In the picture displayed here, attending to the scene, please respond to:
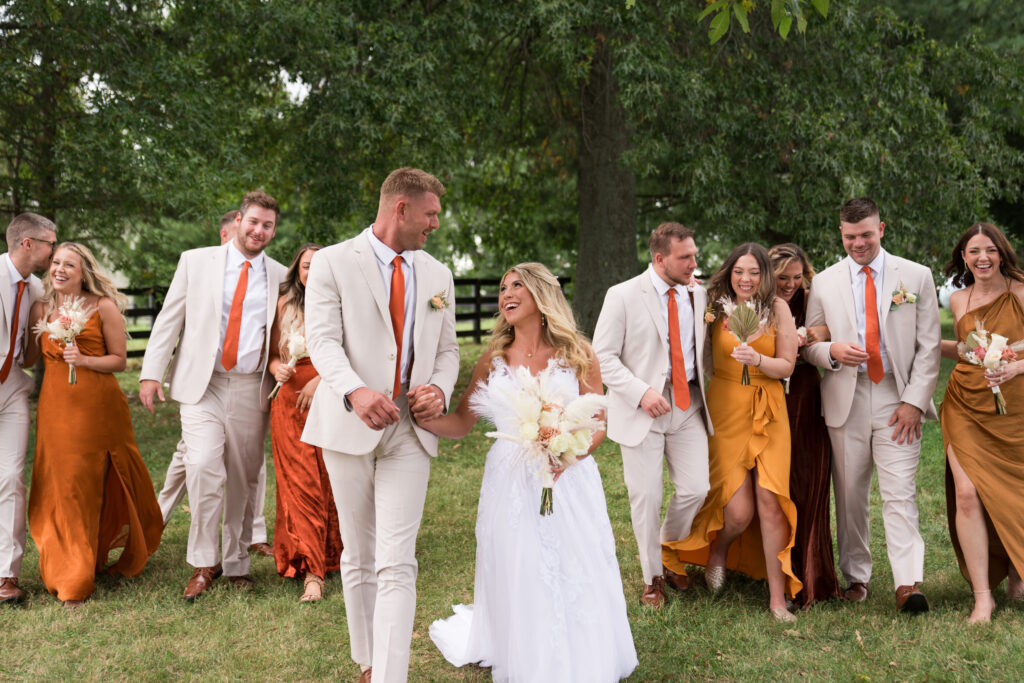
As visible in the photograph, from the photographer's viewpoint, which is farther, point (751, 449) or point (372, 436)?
point (751, 449)

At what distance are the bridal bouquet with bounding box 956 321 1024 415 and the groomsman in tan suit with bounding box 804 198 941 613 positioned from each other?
259 millimetres

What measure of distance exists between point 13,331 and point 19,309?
0.54 feet

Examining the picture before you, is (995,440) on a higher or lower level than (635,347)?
lower

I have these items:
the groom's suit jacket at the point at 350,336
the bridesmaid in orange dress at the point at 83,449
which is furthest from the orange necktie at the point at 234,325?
the groom's suit jacket at the point at 350,336

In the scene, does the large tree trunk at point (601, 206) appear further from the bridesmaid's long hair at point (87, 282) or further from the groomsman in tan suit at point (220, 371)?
the bridesmaid's long hair at point (87, 282)

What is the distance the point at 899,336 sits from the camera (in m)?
6.09

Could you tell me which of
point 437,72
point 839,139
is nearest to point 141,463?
point 437,72

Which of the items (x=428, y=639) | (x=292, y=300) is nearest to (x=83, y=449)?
(x=292, y=300)

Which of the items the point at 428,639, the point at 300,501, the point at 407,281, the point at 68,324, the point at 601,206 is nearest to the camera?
the point at 407,281

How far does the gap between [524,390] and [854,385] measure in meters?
2.69

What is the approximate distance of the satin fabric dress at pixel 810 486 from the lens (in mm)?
6250

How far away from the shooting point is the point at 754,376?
6199 millimetres

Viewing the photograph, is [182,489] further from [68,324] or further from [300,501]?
[68,324]

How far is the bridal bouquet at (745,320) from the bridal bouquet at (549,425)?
1.70 m
